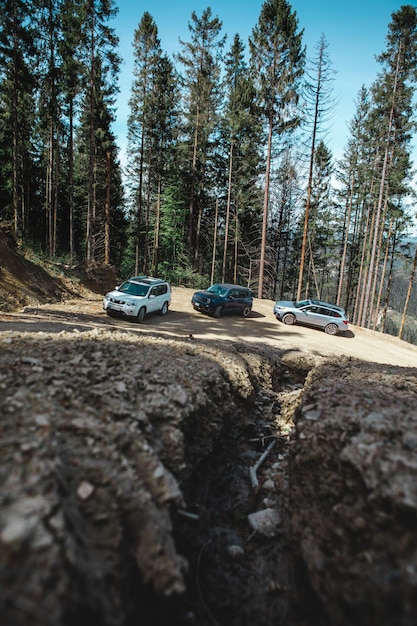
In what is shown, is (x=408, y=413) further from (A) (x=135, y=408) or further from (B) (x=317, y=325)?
(B) (x=317, y=325)

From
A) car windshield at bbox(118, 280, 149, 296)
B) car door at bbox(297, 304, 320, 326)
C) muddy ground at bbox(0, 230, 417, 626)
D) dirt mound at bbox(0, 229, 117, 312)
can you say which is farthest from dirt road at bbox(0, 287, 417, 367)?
muddy ground at bbox(0, 230, 417, 626)

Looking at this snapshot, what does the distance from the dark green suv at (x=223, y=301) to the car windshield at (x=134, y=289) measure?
3.95 meters

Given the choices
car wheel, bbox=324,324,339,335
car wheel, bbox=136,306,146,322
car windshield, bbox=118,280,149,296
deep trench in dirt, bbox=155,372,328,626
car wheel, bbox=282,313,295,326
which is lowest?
deep trench in dirt, bbox=155,372,328,626

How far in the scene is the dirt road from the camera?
37.5 feet

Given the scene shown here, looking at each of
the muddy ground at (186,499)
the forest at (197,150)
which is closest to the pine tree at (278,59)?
the forest at (197,150)

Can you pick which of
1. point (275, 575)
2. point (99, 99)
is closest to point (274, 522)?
point (275, 575)

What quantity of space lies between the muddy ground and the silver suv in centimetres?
1202

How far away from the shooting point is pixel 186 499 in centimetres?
389

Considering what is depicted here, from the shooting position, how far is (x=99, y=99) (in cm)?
2180

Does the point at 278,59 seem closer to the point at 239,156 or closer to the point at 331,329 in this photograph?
the point at 239,156

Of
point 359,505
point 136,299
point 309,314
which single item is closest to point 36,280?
point 136,299

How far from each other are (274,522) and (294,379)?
6744 mm

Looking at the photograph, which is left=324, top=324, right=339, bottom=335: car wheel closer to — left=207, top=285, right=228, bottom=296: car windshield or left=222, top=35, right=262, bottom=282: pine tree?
left=207, top=285, right=228, bottom=296: car windshield

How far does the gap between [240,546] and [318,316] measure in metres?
15.5
